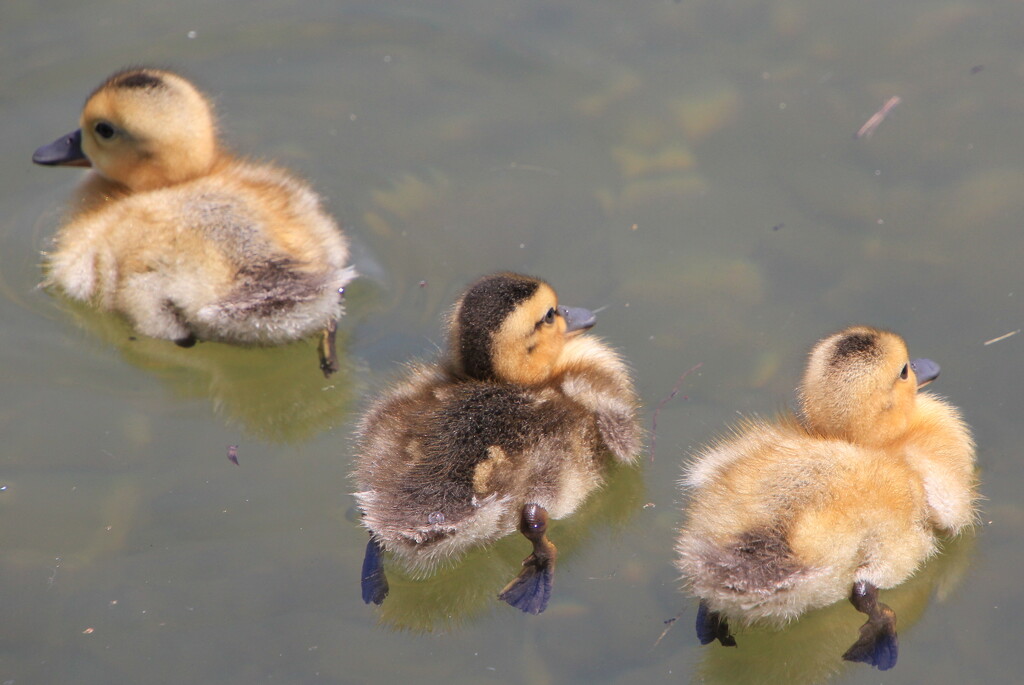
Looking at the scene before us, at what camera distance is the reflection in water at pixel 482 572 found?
3240 millimetres

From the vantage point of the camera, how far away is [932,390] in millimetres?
3689

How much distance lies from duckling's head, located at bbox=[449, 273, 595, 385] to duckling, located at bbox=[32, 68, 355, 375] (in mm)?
659

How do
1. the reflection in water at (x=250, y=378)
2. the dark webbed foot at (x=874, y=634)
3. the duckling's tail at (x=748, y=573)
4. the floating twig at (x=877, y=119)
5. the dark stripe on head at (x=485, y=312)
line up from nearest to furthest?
1. the duckling's tail at (x=748, y=573)
2. the dark webbed foot at (x=874, y=634)
3. the dark stripe on head at (x=485, y=312)
4. the reflection in water at (x=250, y=378)
5. the floating twig at (x=877, y=119)

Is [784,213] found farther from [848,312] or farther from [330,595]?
[330,595]

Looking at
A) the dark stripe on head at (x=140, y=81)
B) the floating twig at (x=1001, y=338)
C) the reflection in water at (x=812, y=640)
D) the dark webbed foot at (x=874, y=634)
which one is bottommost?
the reflection in water at (x=812, y=640)

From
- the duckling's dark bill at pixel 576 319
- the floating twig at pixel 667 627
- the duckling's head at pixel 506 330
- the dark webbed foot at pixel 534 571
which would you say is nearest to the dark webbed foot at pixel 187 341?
the duckling's head at pixel 506 330

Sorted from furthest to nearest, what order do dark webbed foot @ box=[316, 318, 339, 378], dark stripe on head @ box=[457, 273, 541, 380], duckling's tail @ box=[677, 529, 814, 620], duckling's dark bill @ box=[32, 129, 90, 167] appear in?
1. duckling's dark bill @ box=[32, 129, 90, 167]
2. dark webbed foot @ box=[316, 318, 339, 378]
3. dark stripe on head @ box=[457, 273, 541, 380]
4. duckling's tail @ box=[677, 529, 814, 620]

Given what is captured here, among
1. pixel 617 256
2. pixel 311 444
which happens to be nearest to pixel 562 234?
pixel 617 256

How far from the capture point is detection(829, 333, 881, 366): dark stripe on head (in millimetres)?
3111

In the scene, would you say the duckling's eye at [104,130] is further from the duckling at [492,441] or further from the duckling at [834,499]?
the duckling at [834,499]

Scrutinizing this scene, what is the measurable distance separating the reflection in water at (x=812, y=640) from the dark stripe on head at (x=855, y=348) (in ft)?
2.19

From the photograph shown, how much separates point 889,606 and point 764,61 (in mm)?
2386

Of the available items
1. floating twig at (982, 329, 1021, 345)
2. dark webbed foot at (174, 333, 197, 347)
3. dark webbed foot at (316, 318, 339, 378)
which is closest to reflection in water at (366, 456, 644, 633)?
dark webbed foot at (316, 318, 339, 378)

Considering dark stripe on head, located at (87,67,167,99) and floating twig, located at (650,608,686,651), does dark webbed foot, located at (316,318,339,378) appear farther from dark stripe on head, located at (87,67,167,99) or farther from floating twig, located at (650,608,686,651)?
floating twig, located at (650,608,686,651)
